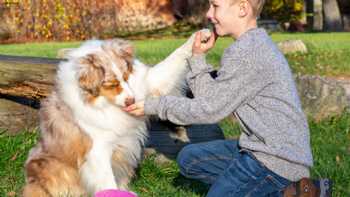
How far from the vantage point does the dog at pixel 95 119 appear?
16.1 ft

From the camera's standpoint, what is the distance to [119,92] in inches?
191

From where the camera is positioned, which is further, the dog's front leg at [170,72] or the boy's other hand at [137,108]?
the dog's front leg at [170,72]

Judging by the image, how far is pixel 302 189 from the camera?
4.12m

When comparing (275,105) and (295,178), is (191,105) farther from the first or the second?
(295,178)

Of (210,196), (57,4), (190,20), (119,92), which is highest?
(119,92)

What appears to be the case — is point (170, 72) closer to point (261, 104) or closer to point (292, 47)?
point (261, 104)

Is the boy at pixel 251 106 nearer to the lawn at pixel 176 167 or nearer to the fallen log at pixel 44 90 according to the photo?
the lawn at pixel 176 167

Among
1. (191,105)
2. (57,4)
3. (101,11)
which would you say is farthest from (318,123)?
(101,11)

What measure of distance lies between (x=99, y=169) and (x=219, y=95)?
1.51m

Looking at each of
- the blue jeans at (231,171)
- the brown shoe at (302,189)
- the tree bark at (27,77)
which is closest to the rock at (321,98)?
the tree bark at (27,77)

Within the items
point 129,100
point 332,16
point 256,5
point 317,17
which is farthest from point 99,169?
point 317,17

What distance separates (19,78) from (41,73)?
0.90 feet

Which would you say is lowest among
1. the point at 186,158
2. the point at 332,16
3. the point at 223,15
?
the point at 332,16

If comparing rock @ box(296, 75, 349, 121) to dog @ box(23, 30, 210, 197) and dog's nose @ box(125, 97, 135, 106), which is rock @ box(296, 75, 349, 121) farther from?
dog's nose @ box(125, 97, 135, 106)
